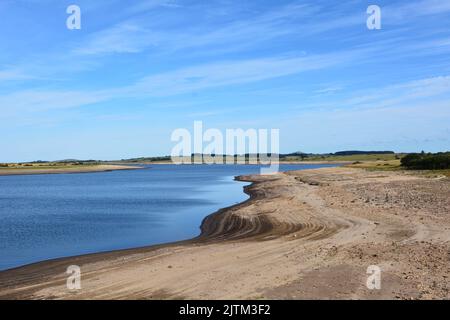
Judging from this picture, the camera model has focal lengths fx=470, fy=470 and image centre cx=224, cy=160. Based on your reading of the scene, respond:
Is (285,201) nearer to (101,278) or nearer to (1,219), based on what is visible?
(1,219)

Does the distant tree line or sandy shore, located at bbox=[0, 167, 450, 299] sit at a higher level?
the distant tree line

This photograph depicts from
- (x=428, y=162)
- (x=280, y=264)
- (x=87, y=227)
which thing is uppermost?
(x=428, y=162)

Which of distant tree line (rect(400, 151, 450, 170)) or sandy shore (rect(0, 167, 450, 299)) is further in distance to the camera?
distant tree line (rect(400, 151, 450, 170))

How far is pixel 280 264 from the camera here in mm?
15562

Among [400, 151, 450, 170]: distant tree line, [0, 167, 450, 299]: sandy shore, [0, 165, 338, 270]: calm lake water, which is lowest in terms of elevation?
[0, 165, 338, 270]: calm lake water

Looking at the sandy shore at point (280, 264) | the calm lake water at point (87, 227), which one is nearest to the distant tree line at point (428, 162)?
the calm lake water at point (87, 227)

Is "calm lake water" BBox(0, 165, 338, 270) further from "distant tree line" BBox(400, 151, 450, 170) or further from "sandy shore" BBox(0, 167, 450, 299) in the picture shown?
"distant tree line" BBox(400, 151, 450, 170)

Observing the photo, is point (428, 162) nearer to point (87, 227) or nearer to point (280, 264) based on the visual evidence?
point (87, 227)

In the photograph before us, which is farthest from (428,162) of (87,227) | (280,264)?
(280,264)

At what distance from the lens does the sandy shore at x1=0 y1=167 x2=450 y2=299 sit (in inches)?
487

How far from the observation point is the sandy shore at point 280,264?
12367 millimetres

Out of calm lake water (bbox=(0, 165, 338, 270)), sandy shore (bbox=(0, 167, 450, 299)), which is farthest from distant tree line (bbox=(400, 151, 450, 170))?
sandy shore (bbox=(0, 167, 450, 299))

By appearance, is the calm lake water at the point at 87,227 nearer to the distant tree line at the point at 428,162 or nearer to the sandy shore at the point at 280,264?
the sandy shore at the point at 280,264
